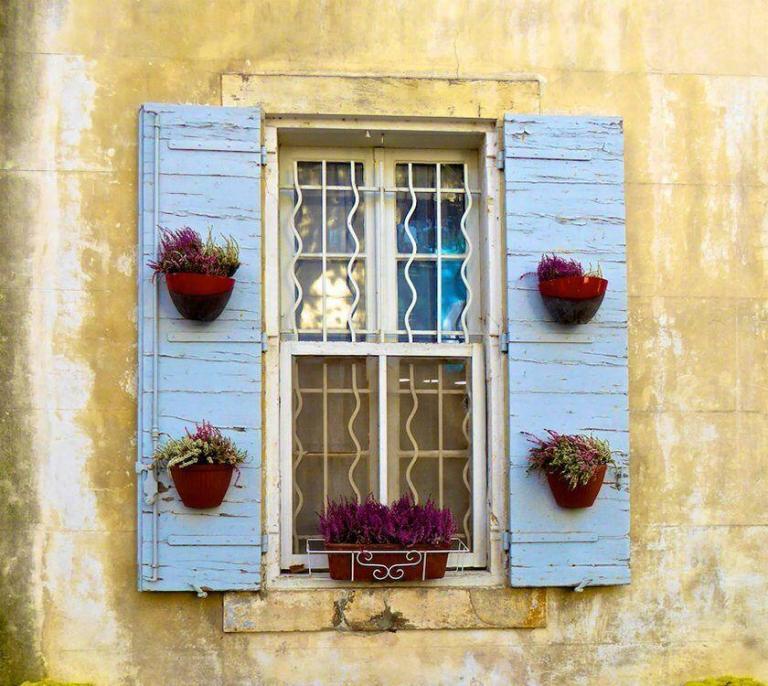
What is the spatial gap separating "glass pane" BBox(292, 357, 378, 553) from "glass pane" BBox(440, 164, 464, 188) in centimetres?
90

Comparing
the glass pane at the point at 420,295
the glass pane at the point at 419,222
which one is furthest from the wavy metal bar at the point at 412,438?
the glass pane at the point at 419,222

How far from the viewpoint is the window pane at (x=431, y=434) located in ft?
16.2

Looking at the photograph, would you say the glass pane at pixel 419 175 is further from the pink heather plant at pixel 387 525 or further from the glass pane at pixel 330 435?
the pink heather plant at pixel 387 525

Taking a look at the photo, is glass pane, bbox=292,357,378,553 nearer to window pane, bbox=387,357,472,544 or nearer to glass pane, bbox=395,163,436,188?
window pane, bbox=387,357,472,544

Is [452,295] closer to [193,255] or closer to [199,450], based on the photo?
[193,255]

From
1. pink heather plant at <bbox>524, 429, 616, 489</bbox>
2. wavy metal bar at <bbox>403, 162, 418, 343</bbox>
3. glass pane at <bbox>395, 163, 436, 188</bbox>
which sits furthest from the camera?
glass pane at <bbox>395, 163, 436, 188</bbox>

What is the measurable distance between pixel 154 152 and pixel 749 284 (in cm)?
272

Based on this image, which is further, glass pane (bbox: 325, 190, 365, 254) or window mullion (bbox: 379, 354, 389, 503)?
glass pane (bbox: 325, 190, 365, 254)

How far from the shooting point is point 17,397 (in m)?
4.66

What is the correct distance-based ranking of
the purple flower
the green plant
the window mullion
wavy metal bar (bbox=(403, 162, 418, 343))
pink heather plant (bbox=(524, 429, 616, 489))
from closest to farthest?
the green plant < pink heather plant (bbox=(524, 429, 616, 489)) < the purple flower < the window mullion < wavy metal bar (bbox=(403, 162, 418, 343))

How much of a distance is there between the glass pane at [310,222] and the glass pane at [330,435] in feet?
1.72

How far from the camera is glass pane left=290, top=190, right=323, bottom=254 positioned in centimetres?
503

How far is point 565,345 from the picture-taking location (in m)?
4.85

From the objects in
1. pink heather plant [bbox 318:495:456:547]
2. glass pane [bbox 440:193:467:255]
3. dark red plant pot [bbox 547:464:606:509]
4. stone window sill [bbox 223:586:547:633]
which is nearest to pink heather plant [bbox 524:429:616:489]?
dark red plant pot [bbox 547:464:606:509]
